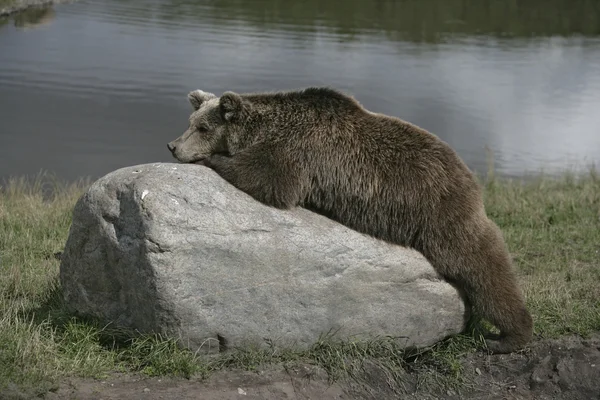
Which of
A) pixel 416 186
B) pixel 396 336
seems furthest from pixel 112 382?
pixel 416 186

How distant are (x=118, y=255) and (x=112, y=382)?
3.18ft

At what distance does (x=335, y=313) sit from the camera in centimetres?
702

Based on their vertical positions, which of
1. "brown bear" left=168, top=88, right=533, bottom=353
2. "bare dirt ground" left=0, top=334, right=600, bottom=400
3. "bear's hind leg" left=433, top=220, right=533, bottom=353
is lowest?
"bare dirt ground" left=0, top=334, right=600, bottom=400

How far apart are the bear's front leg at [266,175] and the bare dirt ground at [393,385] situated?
139 cm

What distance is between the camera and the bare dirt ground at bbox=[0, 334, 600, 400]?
6270mm

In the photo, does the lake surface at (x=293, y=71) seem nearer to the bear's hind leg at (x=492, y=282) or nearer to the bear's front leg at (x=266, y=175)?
the bear's front leg at (x=266, y=175)

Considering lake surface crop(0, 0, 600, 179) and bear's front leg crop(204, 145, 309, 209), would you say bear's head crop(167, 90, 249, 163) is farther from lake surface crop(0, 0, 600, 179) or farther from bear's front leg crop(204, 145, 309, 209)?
lake surface crop(0, 0, 600, 179)

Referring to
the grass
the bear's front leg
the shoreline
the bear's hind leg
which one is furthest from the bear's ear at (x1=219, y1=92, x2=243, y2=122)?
the shoreline

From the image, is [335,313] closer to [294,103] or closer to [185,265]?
[185,265]

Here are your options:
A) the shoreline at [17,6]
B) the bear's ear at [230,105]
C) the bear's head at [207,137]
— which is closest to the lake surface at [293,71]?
the shoreline at [17,6]

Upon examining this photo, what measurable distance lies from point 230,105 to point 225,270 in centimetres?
152

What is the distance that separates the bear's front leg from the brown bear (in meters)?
0.01

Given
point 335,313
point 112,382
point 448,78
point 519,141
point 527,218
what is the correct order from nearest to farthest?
1. point 112,382
2. point 335,313
3. point 527,218
4. point 519,141
5. point 448,78

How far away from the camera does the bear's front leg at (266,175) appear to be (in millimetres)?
6957
